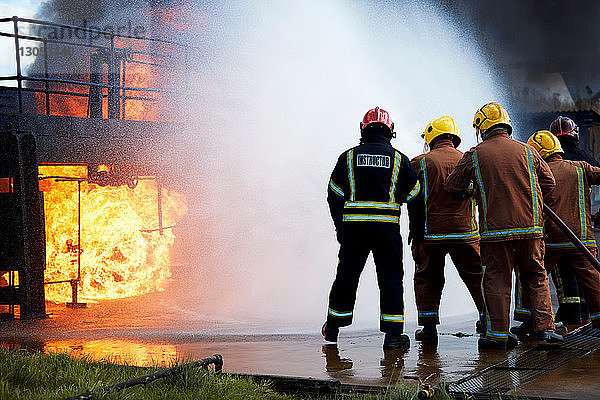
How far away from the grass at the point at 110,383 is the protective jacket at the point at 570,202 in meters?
3.39

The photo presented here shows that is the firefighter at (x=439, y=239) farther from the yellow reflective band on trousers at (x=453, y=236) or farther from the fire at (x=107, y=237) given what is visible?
the fire at (x=107, y=237)

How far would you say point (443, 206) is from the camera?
6.09 m

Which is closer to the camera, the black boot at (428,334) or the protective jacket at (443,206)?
the black boot at (428,334)

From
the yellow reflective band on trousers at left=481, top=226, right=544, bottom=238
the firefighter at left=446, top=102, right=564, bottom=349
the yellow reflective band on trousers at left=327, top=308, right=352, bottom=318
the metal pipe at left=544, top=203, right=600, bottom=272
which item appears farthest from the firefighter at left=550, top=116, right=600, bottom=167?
the yellow reflective band on trousers at left=327, top=308, right=352, bottom=318

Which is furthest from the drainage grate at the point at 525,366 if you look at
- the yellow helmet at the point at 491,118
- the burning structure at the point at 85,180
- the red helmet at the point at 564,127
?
the burning structure at the point at 85,180

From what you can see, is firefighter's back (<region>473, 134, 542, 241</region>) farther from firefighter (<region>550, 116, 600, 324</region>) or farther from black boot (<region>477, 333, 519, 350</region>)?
firefighter (<region>550, 116, 600, 324</region>)

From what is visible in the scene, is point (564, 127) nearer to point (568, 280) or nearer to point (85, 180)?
point (568, 280)

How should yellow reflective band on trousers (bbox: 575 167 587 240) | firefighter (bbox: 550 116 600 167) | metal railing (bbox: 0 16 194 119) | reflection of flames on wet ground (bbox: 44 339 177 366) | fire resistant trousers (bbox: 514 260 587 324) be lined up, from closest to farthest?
reflection of flames on wet ground (bbox: 44 339 177 366), yellow reflective band on trousers (bbox: 575 167 587 240), fire resistant trousers (bbox: 514 260 587 324), firefighter (bbox: 550 116 600 167), metal railing (bbox: 0 16 194 119)

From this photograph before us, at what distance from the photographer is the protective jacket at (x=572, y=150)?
716 centimetres

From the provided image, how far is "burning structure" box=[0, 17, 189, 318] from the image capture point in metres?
7.74

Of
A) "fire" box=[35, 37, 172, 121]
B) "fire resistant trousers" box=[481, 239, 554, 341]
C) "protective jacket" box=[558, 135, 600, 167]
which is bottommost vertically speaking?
"fire resistant trousers" box=[481, 239, 554, 341]

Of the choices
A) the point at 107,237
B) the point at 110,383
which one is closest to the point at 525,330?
the point at 110,383

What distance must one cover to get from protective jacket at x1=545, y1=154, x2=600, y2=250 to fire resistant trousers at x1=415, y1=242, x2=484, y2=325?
1062 millimetres

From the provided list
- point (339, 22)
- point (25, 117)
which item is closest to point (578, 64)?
point (339, 22)
